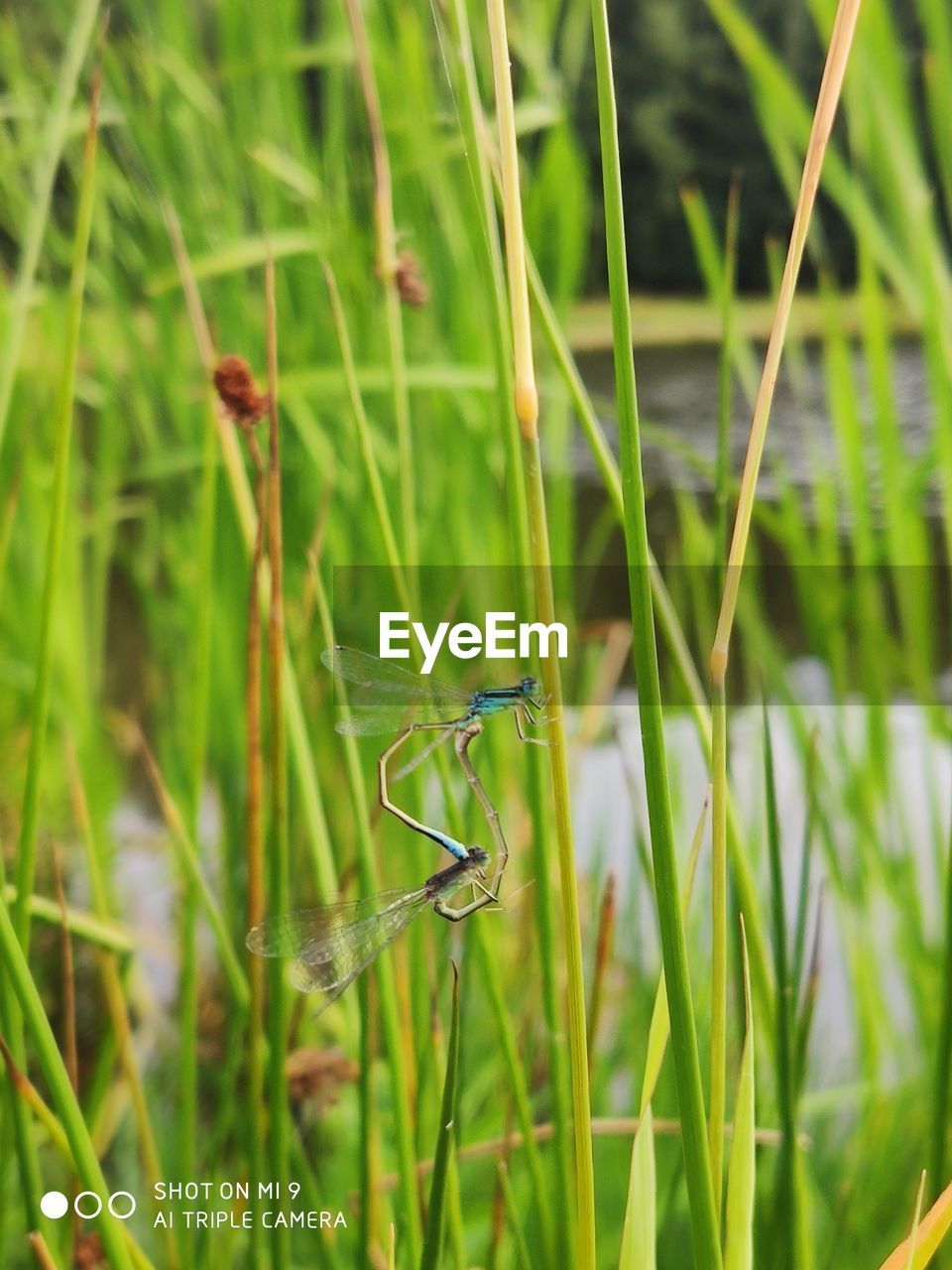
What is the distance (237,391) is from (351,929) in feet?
0.76

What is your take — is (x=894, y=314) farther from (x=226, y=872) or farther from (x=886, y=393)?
(x=226, y=872)

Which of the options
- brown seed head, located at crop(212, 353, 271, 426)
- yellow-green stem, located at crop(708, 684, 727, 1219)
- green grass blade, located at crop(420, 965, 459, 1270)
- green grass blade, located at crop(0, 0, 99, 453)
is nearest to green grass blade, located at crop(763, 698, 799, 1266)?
yellow-green stem, located at crop(708, 684, 727, 1219)

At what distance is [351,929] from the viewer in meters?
0.39

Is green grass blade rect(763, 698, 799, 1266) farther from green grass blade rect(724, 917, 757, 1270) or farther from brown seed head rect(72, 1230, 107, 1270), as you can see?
brown seed head rect(72, 1230, 107, 1270)

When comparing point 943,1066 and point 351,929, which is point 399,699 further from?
point 943,1066

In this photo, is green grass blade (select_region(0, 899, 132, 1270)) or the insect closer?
green grass blade (select_region(0, 899, 132, 1270))

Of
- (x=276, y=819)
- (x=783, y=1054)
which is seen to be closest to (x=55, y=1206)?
(x=276, y=819)

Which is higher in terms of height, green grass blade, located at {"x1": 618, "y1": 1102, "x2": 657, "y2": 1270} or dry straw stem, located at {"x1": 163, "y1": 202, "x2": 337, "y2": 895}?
dry straw stem, located at {"x1": 163, "y1": 202, "x2": 337, "y2": 895}

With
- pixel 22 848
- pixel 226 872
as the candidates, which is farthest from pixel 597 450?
pixel 226 872

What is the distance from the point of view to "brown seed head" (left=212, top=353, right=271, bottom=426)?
0.36 meters

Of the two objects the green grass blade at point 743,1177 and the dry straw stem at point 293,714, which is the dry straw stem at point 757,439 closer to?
the green grass blade at point 743,1177

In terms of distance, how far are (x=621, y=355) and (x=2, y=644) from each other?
68 cm

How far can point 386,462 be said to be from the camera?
0.57m

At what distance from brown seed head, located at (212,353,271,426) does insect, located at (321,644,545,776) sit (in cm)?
11
